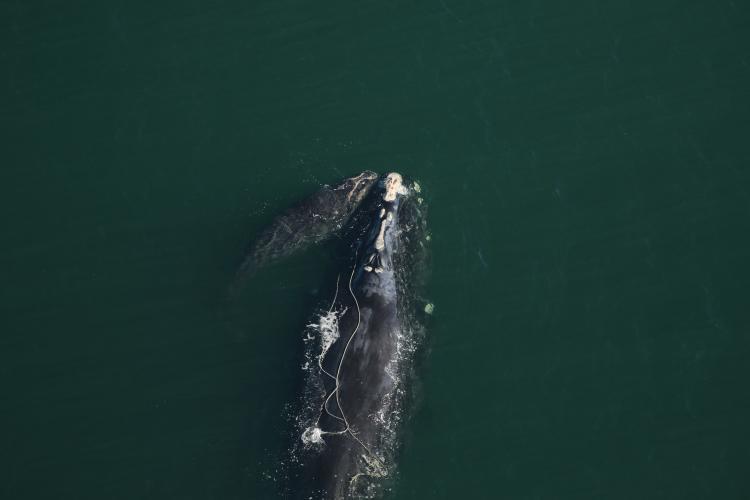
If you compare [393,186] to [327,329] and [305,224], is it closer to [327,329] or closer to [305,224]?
[305,224]

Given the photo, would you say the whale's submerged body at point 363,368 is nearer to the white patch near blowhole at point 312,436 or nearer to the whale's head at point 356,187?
the white patch near blowhole at point 312,436

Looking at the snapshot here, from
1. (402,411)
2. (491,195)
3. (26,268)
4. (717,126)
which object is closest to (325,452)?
(402,411)

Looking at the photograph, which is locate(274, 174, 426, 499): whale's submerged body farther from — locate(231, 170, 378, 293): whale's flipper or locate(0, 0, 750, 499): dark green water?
locate(231, 170, 378, 293): whale's flipper

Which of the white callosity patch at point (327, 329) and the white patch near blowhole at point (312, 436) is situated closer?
the white patch near blowhole at point (312, 436)

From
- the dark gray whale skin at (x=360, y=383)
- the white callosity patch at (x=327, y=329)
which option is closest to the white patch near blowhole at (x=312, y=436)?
the dark gray whale skin at (x=360, y=383)

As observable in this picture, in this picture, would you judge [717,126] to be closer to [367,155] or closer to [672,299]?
[672,299]

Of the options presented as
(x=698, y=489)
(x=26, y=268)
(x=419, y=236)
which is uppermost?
(x=26, y=268)

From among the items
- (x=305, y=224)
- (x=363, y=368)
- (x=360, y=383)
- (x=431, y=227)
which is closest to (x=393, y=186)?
(x=431, y=227)
